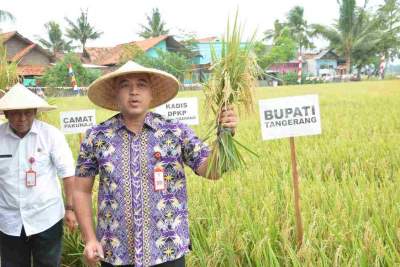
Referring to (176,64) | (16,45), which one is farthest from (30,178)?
(16,45)

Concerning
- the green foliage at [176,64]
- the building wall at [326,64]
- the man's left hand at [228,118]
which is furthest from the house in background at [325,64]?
the man's left hand at [228,118]

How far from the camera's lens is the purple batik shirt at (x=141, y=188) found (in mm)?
1753

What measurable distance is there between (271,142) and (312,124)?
347 centimetres

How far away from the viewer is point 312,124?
245cm

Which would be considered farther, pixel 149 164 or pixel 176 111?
pixel 176 111

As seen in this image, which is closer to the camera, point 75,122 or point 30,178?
point 30,178

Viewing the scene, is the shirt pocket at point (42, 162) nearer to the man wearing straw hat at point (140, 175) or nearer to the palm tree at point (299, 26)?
the man wearing straw hat at point (140, 175)

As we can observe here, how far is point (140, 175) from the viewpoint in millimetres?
1757

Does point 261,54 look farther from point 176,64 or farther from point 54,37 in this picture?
point 54,37

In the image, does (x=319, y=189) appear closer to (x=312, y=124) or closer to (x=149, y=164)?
(x=312, y=124)

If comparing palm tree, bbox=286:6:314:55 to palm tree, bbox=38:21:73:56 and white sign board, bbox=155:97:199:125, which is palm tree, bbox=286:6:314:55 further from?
white sign board, bbox=155:97:199:125

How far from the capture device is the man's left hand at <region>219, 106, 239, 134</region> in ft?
5.93

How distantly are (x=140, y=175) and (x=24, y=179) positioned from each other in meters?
1.00

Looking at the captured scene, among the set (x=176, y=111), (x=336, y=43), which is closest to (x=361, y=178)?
(x=176, y=111)
